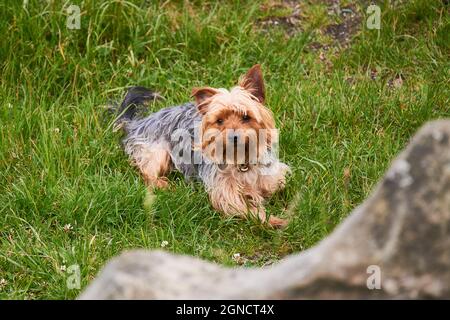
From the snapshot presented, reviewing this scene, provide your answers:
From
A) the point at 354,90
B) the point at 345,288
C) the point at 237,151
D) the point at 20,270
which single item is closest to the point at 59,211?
the point at 20,270

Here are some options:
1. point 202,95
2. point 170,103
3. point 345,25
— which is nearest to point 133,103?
point 170,103

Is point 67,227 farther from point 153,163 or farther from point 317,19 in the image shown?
point 317,19

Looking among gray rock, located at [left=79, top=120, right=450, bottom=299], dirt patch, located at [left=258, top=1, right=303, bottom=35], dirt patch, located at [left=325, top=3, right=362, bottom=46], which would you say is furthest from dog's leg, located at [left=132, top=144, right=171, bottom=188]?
gray rock, located at [left=79, top=120, right=450, bottom=299]

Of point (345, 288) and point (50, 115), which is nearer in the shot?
point (345, 288)

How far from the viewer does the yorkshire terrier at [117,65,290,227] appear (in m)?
5.42

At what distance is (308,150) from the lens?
605 centimetres

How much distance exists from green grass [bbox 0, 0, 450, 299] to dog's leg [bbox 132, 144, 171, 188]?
0.35 feet

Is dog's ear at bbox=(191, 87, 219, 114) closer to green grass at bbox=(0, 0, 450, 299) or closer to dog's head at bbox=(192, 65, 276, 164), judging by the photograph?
dog's head at bbox=(192, 65, 276, 164)

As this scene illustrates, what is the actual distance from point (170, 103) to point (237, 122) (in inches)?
58.9

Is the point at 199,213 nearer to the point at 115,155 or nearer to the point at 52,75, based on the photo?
the point at 115,155

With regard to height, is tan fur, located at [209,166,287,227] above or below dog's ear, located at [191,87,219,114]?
below

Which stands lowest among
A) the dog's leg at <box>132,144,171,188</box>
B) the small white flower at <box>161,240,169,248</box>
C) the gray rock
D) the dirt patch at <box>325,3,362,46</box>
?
the small white flower at <box>161,240,169,248</box>

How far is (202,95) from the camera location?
5.61 m

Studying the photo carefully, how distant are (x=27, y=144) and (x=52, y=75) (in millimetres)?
1004
